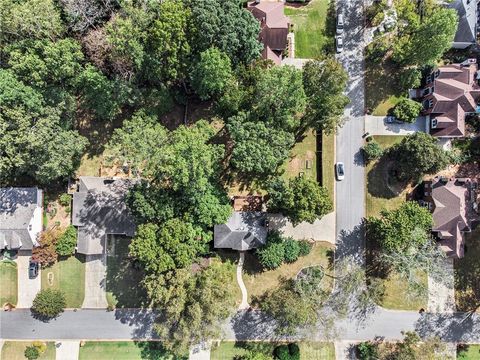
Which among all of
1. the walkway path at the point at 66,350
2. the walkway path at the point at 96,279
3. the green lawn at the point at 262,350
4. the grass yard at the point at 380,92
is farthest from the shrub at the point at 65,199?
the grass yard at the point at 380,92

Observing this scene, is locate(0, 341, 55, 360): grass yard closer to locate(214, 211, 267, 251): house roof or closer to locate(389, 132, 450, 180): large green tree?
locate(214, 211, 267, 251): house roof

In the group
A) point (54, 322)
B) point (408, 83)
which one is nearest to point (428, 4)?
point (408, 83)

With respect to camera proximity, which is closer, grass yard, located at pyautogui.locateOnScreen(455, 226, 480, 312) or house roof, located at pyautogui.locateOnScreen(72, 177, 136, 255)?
house roof, located at pyautogui.locateOnScreen(72, 177, 136, 255)

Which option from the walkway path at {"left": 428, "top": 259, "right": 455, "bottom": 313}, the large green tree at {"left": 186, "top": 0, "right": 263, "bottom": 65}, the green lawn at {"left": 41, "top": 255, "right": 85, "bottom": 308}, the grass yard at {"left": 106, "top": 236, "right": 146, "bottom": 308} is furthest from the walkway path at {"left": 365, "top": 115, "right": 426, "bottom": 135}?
the green lawn at {"left": 41, "top": 255, "right": 85, "bottom": 308}

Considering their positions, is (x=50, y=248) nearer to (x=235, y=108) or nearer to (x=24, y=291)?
(x=24, y=291)

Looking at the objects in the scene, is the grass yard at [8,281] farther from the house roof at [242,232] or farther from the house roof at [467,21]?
the house roof at [467,21]

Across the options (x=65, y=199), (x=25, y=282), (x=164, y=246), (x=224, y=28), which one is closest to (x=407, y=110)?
(x=224, y=28)

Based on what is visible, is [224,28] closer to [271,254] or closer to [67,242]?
[271,254]
